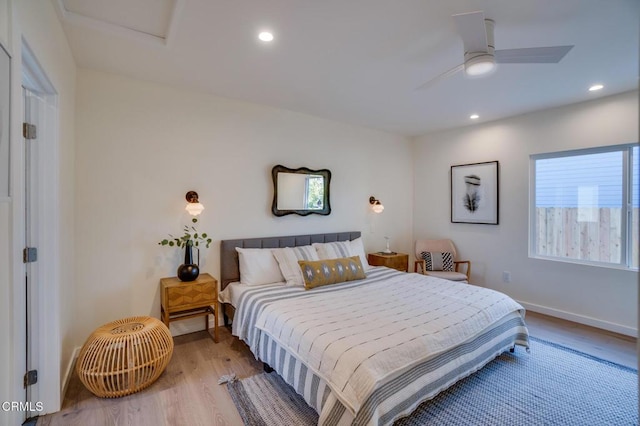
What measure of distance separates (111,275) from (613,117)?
5.39m

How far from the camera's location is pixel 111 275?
279cm

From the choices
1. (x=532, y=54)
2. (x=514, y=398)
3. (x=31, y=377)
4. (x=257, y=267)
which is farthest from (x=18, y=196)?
(x=514, y=398)

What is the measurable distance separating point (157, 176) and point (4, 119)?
1.87 m

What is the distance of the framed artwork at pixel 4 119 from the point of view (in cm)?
112

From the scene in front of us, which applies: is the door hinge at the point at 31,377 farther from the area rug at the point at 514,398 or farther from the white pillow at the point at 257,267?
the white pillow at the point at 257,267

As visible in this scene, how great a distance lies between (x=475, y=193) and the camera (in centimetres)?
439

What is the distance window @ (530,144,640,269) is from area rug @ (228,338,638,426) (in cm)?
142

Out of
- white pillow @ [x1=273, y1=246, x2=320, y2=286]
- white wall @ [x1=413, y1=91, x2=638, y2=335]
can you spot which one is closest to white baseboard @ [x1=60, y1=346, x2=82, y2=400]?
white pillow @ [x1=273, y1=246, x2=320, y2=286]

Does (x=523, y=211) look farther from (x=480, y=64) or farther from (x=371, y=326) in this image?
(x=371, y=326)

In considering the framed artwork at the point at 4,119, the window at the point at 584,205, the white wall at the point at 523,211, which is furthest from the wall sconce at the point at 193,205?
the window at the point at 584,205

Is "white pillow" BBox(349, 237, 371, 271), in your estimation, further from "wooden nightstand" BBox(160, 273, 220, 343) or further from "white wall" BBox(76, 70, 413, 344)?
"wooden nightstand" BBox(160, 273, 220, 343)

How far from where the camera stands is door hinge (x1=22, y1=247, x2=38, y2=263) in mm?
1786

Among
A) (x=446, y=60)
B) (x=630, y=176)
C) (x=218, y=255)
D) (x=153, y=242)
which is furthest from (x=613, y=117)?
(x=153, y=242)

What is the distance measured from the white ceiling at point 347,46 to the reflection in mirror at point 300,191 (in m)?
0.90
